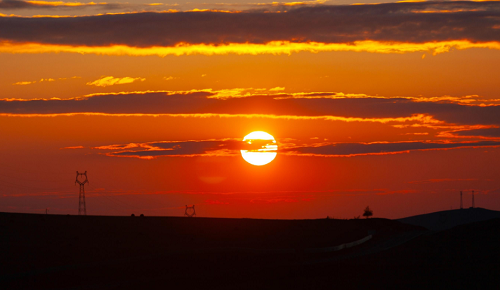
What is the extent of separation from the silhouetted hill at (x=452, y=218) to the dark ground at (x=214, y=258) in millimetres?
98888

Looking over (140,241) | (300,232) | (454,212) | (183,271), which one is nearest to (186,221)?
(300,232)

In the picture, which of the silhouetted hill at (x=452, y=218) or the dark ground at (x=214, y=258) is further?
the silhouetted hill at (x=452, y=218)

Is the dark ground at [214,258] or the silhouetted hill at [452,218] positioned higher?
the silhouetted hill at [452,218]

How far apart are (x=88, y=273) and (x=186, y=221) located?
161 ft

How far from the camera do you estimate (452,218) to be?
188 m

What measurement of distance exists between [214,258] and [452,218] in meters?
148

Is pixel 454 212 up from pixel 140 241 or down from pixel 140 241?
up

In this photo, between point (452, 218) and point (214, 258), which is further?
point (452, 218)

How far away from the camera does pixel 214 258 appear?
2041 inches

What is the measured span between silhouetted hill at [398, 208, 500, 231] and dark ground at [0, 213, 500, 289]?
98.9 meters

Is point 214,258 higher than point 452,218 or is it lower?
lower

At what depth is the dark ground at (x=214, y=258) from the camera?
1484 inches

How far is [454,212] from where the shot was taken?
195375 mm

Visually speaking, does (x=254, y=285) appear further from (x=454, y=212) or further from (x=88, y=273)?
(x=454, y=212)
